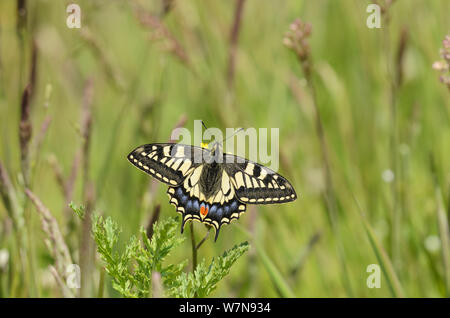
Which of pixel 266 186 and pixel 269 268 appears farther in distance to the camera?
pixel 266 186

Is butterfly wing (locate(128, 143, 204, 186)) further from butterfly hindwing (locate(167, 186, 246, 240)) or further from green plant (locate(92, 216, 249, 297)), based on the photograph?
green plant (locate(92, 216, 249, 297))

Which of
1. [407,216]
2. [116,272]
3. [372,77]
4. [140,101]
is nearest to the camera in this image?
[116,272]

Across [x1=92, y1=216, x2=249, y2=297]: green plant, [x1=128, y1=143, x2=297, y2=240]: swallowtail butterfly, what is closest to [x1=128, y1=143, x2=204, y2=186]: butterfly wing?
[x1=128, y1=143, x2=297, y2=240]: swallowtail butterfly

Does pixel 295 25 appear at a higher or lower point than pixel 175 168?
higher
